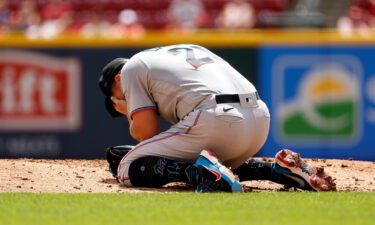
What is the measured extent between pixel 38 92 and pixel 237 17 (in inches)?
160

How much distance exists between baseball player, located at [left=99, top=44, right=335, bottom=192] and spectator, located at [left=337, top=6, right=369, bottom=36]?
7.09 meters

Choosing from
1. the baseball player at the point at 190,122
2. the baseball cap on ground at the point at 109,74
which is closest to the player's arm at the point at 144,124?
the baseball player at the point at 190,122

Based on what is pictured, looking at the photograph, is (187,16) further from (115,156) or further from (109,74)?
(109,74)

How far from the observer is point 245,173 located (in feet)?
21.6

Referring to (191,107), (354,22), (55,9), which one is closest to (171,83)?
(191,107)

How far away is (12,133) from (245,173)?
655 centimetres

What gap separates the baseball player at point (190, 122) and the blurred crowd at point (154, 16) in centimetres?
671

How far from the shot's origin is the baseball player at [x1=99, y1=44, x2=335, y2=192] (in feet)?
19.5

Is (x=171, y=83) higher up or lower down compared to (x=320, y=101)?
higher up

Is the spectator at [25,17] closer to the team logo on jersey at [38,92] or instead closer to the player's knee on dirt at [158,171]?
the team logo on jersey at [38,92]

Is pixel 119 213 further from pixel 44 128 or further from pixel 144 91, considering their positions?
pixel 44 128

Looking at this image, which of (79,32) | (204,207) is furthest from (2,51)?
(204,207)

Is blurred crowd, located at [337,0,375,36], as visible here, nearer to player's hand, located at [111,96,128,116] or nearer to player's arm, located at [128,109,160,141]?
player's hand, located at [111,96,128,116]

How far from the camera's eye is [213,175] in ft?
18.8
